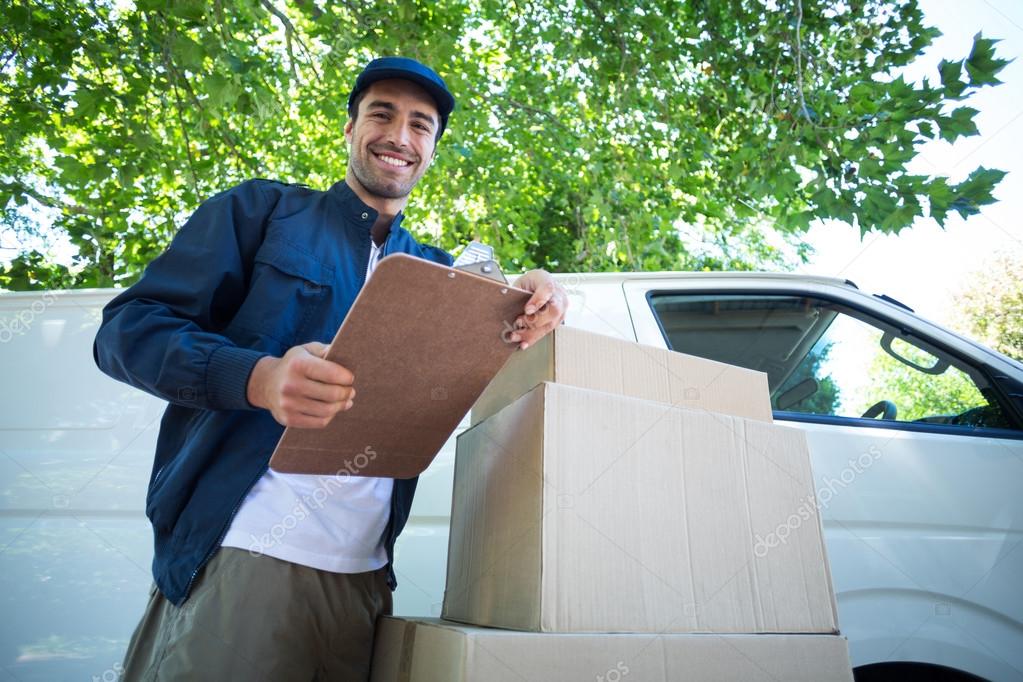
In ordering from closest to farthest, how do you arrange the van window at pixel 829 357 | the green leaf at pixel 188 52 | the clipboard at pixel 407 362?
the clipboard at pixel 407 362, the van window at pixel 829 357, the green leaf at pixel 188 52

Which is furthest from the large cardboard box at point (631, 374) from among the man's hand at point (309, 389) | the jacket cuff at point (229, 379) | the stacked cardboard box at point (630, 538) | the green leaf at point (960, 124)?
the green leaf at point (960, 124)

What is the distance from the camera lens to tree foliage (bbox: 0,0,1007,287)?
11.1ft

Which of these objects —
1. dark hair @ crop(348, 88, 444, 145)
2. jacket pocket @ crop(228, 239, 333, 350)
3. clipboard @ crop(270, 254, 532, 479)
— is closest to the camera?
clipboard @ crop(270, 254, 532, 479)

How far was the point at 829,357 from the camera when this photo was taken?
250 cm

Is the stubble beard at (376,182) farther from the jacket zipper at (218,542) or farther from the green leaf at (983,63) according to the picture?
the green leaf at (983,63)

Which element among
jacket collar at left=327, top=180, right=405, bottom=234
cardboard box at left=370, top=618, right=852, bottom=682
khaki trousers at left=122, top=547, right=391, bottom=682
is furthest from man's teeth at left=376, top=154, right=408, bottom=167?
cardboard box at left=370, top=618, right=852, bottom=682

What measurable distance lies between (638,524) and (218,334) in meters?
0.88

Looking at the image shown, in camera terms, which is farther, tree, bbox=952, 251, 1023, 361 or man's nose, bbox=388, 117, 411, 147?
tree, bbox=952, 251, 1023, 361

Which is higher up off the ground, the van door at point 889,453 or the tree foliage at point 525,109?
the tree foliage at point 525,109

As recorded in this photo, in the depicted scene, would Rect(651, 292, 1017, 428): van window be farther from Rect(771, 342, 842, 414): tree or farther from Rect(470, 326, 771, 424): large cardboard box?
Rect(470, 326, 771, 424): large cardboard box

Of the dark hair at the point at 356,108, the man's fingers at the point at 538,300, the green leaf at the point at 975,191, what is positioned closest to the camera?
the man's fingers at the point at 538,300

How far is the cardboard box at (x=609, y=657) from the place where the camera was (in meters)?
1.02

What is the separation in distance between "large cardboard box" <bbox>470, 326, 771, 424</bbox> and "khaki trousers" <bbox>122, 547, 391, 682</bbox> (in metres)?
0.56

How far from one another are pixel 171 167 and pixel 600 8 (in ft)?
9.72
